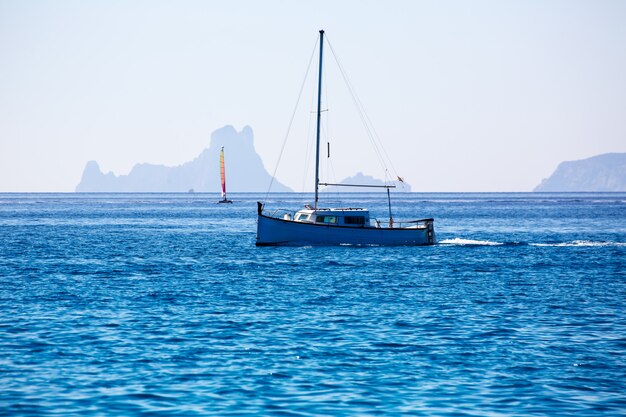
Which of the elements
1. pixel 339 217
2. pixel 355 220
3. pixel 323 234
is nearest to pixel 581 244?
pixel 355 220

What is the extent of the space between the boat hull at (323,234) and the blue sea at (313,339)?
9743mm

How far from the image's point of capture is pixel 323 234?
204ft

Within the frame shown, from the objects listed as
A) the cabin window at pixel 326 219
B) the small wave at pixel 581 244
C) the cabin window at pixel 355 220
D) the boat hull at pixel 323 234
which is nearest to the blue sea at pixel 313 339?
the boat hull at pixel 323 234

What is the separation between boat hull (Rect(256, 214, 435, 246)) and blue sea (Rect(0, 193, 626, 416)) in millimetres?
9743

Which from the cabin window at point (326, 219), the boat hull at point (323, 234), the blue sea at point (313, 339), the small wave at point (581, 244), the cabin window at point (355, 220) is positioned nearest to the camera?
the blue sea at point (313, 339)

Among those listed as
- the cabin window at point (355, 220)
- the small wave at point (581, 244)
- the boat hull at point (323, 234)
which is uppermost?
the cabin window at point (355, 220)

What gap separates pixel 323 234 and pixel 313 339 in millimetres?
36491

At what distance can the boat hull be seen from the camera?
204 feet

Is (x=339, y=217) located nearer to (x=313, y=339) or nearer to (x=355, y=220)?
(x=355, y=220)

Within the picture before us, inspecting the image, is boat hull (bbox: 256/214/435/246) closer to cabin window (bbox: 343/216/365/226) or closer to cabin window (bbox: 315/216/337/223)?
cabin window (bbox: 343/216/365/226)

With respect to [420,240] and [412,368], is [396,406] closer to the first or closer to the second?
[412,368]

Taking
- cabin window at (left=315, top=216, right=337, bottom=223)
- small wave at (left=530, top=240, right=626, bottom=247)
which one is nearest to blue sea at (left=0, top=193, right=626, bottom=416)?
cabin window at (left=315, top=216, right=337, bottom=223)

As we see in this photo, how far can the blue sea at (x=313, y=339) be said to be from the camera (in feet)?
61.8

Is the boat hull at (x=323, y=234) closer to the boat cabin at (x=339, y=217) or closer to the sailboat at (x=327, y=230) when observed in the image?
the sailboat at (x=327, y=230)
